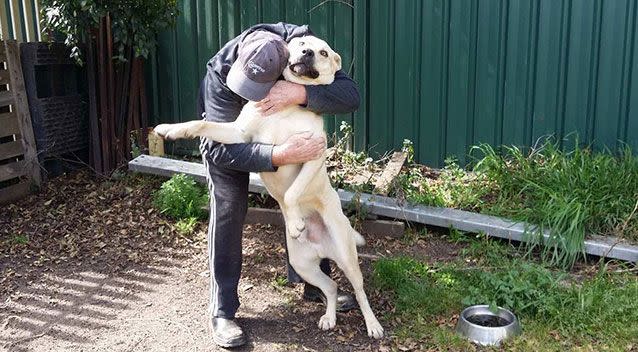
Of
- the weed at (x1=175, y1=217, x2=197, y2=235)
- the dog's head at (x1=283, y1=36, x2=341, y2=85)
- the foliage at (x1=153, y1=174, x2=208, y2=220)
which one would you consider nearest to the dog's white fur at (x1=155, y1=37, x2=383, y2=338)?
the dog's head at (x1=283, y1=36, x2=341, y2=85)

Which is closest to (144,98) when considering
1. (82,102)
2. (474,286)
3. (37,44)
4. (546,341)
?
(82,102)

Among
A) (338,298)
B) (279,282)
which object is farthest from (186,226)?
(338,298)

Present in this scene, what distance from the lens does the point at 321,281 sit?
3.88m

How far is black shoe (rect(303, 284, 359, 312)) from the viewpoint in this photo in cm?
413

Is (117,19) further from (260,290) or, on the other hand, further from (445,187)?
(445,187)

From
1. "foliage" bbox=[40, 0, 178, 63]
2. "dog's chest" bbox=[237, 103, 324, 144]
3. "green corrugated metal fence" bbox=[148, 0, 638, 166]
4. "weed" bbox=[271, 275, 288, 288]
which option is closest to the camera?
"dog's chest" bbox=[237, 103, 324, 144]

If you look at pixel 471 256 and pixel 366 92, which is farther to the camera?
pixel 366 92

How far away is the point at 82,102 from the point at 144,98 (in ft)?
1.93

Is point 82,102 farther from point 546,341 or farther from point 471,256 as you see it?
point 546,341

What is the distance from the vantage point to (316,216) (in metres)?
3.83

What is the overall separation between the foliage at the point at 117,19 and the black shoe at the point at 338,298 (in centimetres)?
295

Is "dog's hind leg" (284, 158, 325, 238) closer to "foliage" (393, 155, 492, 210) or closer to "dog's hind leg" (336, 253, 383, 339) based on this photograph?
"dog's hind leg" (336, 253, 383, 339)

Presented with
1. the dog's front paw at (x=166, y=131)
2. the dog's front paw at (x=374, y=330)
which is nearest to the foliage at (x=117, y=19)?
the dog's front paw at (x=166, y=131)

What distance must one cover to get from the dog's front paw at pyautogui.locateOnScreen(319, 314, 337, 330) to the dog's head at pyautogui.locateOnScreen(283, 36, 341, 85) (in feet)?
4.20
